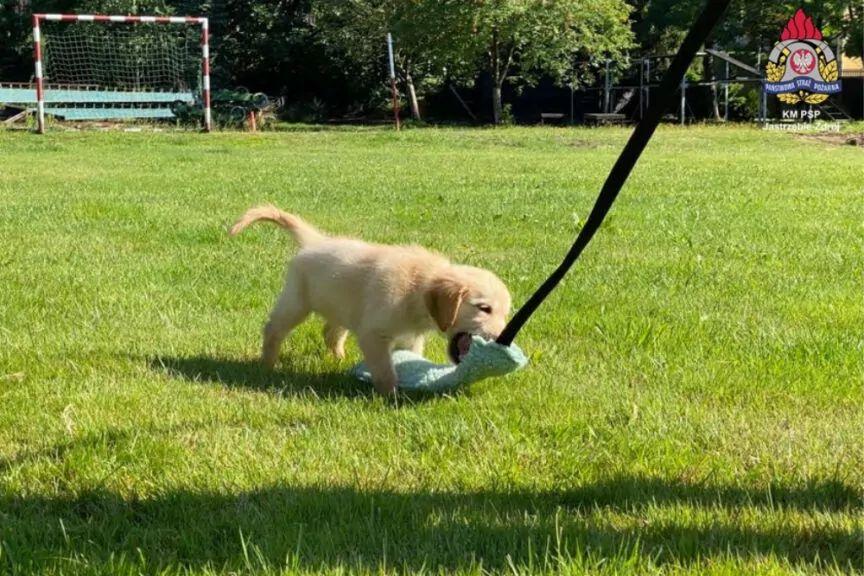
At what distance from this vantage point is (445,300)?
3.47 meters

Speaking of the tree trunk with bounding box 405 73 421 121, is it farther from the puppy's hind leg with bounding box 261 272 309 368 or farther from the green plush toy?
the green plush toy

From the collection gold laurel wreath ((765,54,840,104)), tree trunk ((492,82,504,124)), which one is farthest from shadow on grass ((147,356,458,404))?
gold laurel wreath ((765,54,840,104))

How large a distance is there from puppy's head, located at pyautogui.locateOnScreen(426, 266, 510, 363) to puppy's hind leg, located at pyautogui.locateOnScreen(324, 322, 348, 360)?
0.75 metres

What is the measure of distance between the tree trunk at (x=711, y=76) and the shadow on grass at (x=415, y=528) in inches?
1190

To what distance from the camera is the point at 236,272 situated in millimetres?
5660

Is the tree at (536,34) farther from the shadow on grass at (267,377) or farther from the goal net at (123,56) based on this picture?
the shadow on grass at (267,377)

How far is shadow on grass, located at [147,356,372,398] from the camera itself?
3578 mm

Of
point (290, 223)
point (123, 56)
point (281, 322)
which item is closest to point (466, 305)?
point (281, 322)

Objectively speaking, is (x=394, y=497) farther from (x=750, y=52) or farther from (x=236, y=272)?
(x=750, y=52)

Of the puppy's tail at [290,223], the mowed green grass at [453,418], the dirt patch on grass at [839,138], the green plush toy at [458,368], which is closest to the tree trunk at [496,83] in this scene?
the dirt patch on grass at [839,138]

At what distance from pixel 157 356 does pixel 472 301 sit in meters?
1.42

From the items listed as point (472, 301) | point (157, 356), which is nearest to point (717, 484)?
point (472, 301)

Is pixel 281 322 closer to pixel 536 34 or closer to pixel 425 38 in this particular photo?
pixel 536 34

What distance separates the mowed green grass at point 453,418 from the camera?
7.17 feet
